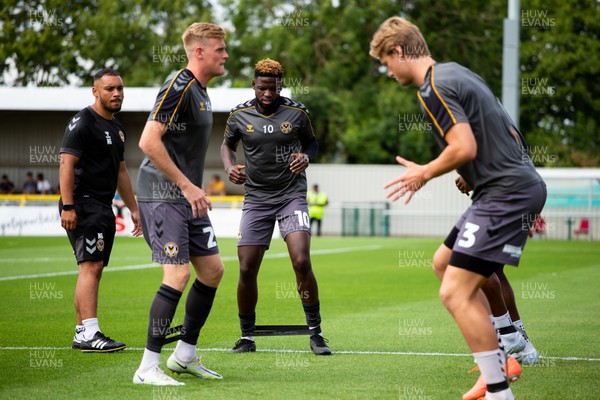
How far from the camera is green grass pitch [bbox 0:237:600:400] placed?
6.39 m

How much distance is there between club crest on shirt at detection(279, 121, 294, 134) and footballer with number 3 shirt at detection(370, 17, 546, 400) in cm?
295

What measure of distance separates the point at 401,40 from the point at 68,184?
3879 mm

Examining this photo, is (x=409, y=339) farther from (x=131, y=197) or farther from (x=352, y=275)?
(x=352, y=275)

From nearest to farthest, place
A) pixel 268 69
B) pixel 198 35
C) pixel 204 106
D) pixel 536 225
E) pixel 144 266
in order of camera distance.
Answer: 1. pixel 198 35
2. pixel 204 106
3. pixel 268 69
4. pixel 536 225
5. pixel 144 266

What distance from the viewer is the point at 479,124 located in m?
5.46

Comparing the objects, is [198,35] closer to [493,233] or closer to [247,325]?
[493,233]

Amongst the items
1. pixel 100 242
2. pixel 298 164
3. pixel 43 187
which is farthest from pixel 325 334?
pixel 43 187

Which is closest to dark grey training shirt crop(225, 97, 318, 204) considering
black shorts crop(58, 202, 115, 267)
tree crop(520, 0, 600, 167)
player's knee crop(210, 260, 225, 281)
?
black shorts crop(58, 202, 115, 267)

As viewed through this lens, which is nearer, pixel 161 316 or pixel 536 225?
pixel 161 316

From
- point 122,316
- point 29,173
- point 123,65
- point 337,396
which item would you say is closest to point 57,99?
point 29,173

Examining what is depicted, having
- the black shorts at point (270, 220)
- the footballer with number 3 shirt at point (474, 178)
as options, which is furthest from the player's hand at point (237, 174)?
the footballer with number 3 shirt at point (474, 178)

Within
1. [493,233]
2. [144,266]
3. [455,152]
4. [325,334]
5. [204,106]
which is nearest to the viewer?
[455,152]

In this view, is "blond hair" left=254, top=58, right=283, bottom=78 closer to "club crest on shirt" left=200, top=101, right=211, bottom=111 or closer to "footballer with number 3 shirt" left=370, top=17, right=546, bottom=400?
"club crest on shirt" left=200, top=101, right=211, bottom=111

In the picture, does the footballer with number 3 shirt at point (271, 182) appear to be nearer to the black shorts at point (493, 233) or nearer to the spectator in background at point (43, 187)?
the black shorts at point (493, 233)
